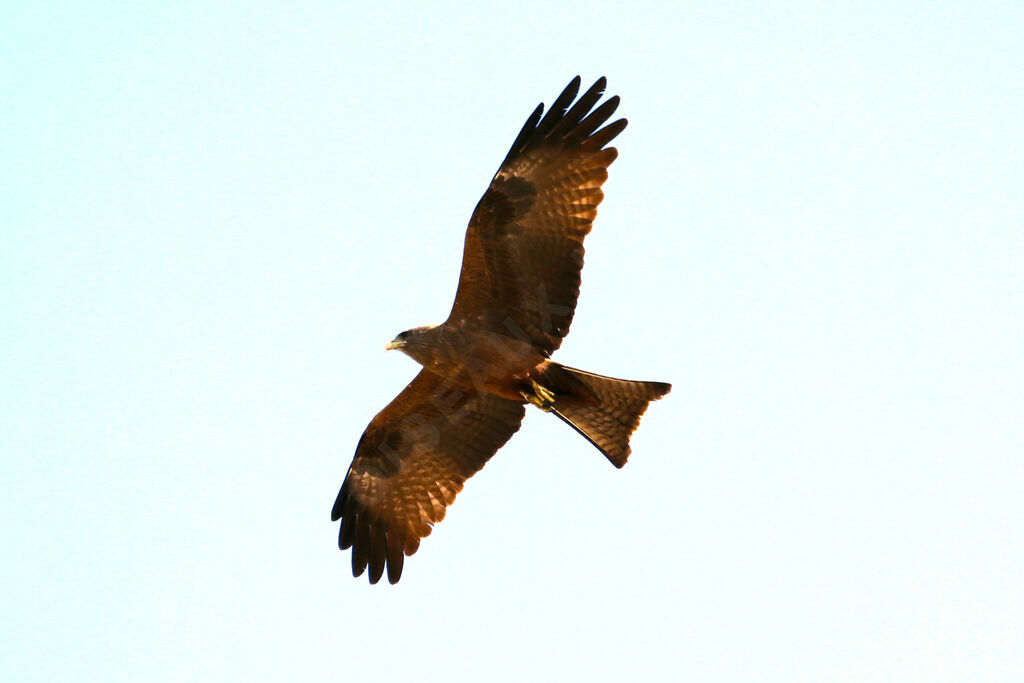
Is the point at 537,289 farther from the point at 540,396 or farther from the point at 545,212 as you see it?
the point at 540,396

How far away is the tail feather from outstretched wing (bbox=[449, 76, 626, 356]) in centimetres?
44

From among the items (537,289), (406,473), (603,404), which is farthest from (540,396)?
(406,473)

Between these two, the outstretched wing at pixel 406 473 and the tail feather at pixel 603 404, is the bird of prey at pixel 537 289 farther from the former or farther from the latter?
the outstretched wing at pixel 406 473

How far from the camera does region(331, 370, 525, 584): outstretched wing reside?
11.0 m

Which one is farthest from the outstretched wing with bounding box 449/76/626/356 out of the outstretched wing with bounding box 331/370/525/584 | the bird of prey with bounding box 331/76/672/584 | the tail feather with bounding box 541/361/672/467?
the outstretched wing with bounding box 331/370/525/584

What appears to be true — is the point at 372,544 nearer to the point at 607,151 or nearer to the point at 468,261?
the point at 468,261

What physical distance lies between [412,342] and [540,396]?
122cm

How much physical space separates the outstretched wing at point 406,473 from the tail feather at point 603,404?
0.87 meters

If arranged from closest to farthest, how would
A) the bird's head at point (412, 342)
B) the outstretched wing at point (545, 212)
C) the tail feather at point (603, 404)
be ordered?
the outstretched wing at point (545, 212) < the tail feather at point (603, 404) < the bird's head at point (412, 342)

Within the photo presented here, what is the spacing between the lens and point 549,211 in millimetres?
9875

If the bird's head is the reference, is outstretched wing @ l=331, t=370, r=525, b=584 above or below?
below

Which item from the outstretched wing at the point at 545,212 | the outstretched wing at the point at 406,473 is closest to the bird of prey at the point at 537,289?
the outstretched wing at the point at 545,212

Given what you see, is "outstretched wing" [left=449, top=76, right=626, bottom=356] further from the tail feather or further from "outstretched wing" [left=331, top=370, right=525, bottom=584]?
"outstretched wing" [left=331, top=370, right=525, bottom=584]

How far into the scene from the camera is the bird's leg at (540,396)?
33.0ft
